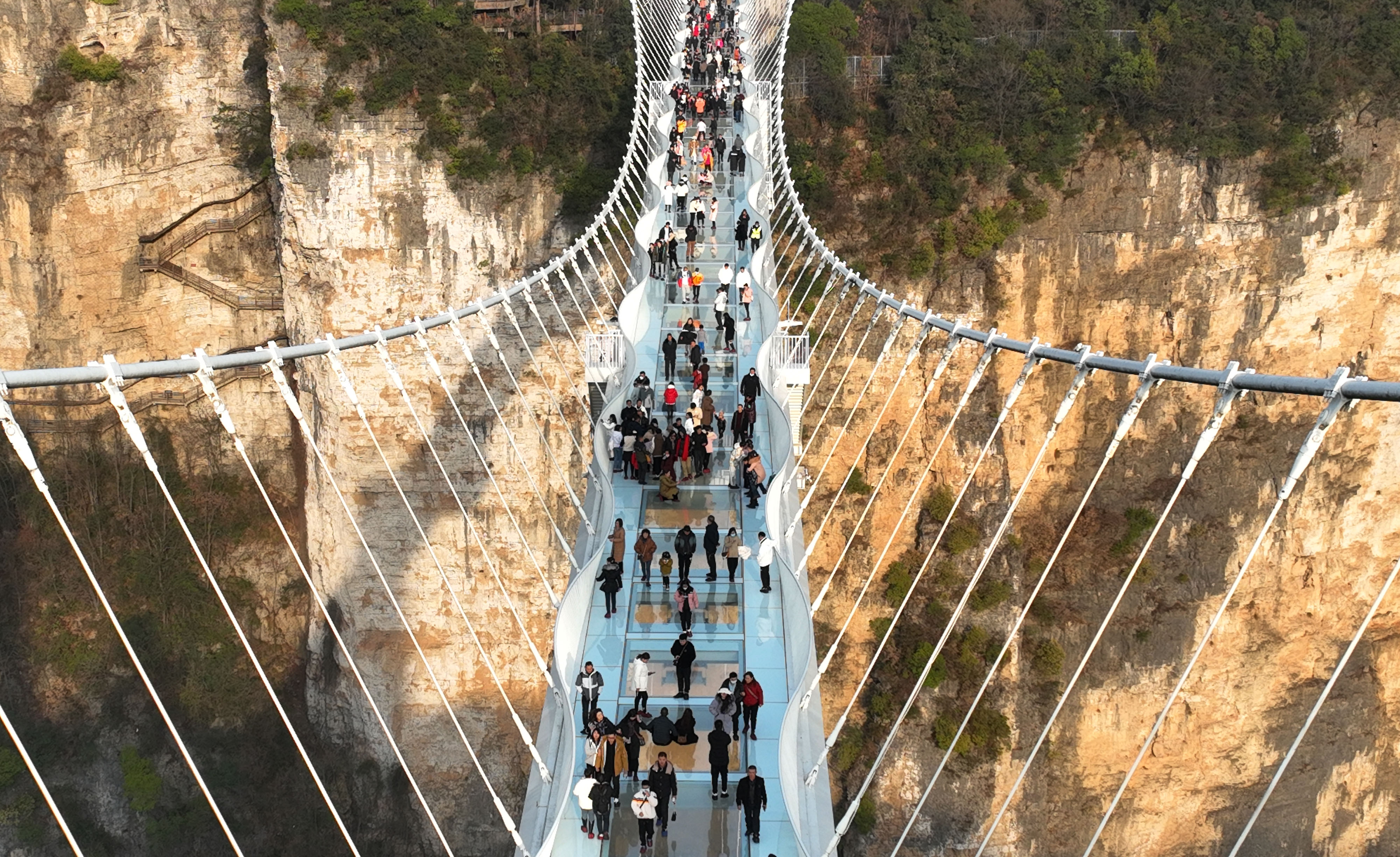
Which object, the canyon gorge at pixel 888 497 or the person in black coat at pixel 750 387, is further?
the canyon gorge at pixel 888 497

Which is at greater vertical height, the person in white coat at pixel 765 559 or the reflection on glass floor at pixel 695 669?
the person in white coat at pixel 765 559

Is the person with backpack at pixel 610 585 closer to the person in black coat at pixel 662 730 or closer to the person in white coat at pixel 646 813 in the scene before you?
the person in black coat at pixel 662 730

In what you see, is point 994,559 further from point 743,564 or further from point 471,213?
point 743,564

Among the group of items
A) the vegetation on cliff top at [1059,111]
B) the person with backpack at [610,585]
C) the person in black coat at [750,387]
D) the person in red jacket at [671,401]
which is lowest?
the person with backpack at [610,585]

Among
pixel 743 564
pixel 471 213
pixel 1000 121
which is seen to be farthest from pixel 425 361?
pixel 743 564

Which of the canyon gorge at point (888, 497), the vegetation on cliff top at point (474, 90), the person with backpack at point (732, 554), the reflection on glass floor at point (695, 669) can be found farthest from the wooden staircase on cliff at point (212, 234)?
the reflection on glass floor at point (695, 669)

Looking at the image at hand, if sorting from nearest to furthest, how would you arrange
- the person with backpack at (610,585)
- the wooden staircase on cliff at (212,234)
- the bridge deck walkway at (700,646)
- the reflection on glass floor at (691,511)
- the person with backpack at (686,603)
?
1. the bridge deck walkway at (700,646)
2. the person with backpack at (686,603)
3. the person with backpack at (610,585)
4. the reflection on glass floor at (691,511)
5. the wooden staircase on cliff at (212,234)
